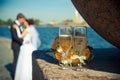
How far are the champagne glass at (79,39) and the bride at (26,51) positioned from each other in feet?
15.4

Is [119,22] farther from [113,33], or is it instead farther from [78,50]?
[78,50]

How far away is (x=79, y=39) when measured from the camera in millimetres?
2664

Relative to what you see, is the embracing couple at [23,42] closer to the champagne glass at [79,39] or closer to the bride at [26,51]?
the bride at [26,51]

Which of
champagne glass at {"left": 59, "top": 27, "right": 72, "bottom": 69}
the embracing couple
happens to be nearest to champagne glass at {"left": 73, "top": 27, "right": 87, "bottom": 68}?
champagne glass at {"left": 59, "top": 27, "right": 72, "bottom": 69}

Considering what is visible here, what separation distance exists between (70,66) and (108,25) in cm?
44

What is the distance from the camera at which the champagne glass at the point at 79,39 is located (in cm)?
262

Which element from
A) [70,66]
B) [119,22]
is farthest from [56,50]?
[119,22]

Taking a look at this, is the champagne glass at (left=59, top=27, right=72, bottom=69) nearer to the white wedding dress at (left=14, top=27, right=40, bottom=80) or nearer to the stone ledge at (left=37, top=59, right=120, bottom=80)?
the stone ledge at (left=37, top=59, right=120, bottom=80)

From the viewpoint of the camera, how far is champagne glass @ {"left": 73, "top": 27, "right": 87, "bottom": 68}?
2621mm

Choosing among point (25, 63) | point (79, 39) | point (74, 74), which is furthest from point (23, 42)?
point (74, 74)

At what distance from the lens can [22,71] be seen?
7453 millimetres

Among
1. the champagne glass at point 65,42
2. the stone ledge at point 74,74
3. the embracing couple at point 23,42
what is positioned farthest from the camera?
the embracing couple at point 23,42

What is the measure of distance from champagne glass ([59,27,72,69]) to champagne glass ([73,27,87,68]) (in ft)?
0.14

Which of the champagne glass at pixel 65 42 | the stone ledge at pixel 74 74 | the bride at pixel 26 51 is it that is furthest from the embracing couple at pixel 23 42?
the stone ledge at pixel 74 74
